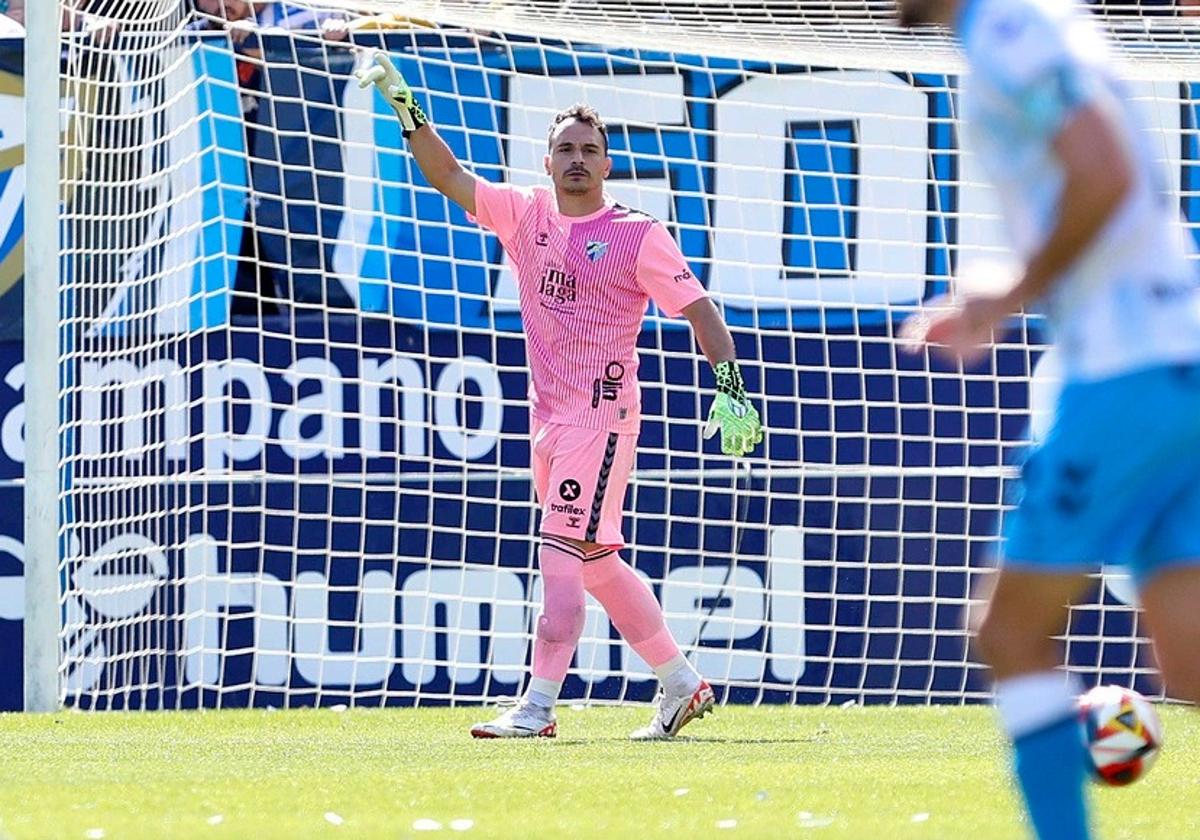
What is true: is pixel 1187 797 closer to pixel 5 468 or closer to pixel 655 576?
pixel 655 576

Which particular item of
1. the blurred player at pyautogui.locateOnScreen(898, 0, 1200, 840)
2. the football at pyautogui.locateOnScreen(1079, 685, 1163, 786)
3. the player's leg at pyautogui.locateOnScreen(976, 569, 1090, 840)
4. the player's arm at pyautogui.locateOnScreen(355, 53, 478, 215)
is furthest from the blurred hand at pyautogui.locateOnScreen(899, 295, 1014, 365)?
the player's arm at pyautogui.locateOnScreen(355, 53, 478, 215)

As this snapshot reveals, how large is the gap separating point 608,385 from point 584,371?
0.09 meters

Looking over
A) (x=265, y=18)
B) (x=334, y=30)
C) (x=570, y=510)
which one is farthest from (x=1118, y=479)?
(x=265, y=18)

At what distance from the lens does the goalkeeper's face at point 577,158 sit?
7.20m

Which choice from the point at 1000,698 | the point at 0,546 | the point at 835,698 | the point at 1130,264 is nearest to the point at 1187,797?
the point at 1000,698

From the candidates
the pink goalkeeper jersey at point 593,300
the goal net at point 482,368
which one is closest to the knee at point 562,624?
the pink goalkeeper jersey at point 593,300

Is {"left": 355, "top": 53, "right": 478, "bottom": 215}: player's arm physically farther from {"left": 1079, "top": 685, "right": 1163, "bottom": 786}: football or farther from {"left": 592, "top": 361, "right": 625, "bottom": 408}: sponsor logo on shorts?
{"left": 1079, "top": 685, "right": 1163, "bottom": 786}: football

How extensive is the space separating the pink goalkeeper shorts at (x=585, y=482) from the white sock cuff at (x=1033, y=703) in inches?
143

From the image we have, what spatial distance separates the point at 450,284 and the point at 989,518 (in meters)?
2.50

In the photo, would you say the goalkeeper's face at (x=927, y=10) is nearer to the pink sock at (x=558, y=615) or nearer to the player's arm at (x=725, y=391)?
the player's arm at (x=725, y=391)

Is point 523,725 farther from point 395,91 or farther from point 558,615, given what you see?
point 395,91

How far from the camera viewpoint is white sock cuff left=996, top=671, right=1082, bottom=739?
11.5 feet

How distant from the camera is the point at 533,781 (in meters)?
5.52

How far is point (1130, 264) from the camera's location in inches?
134
